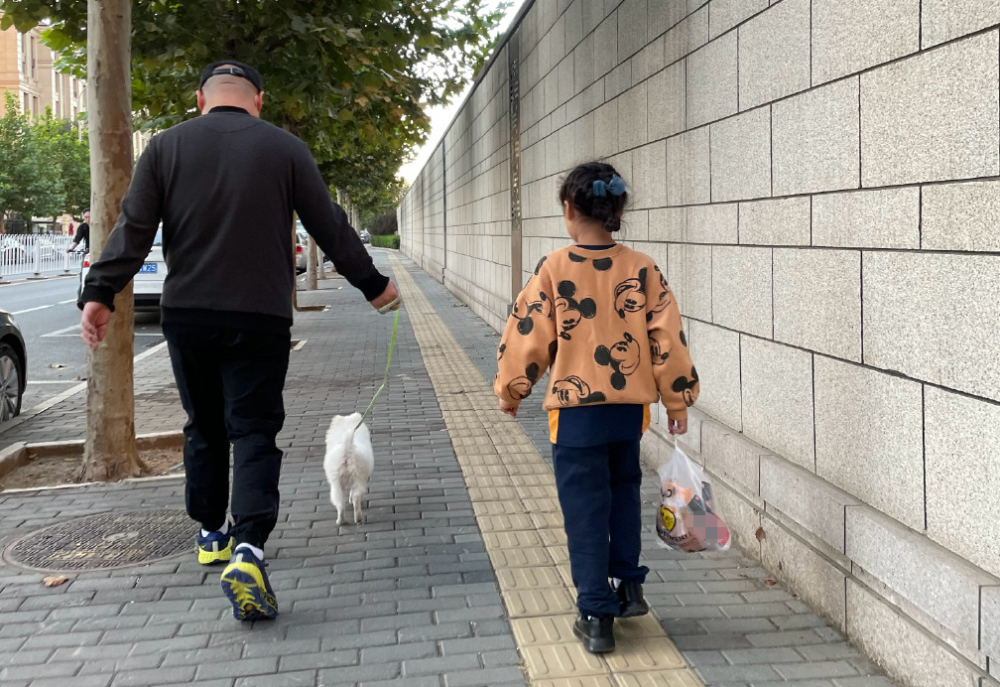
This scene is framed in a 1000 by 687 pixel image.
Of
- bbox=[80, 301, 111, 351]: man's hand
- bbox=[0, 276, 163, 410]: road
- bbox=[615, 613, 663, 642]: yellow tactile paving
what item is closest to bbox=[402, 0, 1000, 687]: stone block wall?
bbox=[615, 613, 663, 642]: yellow tactile paving

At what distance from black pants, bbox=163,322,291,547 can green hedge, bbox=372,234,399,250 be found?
83651 millimetres

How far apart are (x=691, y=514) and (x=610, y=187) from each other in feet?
3.79

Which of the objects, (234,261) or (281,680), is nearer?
(281,680)

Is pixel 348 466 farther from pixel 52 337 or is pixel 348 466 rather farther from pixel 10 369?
pixel 52 337

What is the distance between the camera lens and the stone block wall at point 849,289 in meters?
→ 2.65

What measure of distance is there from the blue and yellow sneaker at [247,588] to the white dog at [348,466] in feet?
3.80

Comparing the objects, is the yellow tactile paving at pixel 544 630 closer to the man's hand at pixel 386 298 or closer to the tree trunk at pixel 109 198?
the man's hand at pixel 386 298

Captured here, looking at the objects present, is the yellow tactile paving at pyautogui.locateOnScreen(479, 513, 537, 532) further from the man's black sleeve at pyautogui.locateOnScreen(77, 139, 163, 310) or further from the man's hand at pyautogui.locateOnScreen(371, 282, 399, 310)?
the man's black sleeve at pyautogui.locateOnScreen(77, 139, 163, 310)

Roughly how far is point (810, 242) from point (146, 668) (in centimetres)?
279

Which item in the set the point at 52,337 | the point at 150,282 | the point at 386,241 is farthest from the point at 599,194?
the point at 386,241

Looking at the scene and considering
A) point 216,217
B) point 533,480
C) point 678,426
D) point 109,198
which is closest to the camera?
point 678,426

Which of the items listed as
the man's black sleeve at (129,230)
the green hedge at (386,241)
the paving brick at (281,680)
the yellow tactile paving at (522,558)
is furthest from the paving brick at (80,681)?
the green hedge at (386,241)

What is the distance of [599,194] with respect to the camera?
3.11 meters

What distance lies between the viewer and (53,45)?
8195 mm
